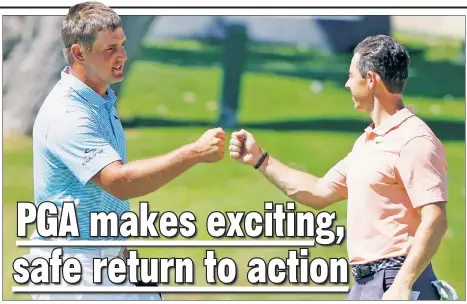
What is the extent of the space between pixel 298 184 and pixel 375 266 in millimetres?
751

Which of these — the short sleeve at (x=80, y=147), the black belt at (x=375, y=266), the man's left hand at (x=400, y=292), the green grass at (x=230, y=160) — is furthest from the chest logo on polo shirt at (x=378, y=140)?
the green grass at (x=230, y=160)

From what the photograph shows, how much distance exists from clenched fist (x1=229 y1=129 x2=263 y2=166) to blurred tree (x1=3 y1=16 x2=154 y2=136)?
5.35m

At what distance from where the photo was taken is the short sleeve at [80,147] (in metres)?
4.43

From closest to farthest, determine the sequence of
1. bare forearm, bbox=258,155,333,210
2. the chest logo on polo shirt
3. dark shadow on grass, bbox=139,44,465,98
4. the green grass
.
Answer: the chest logo on polo shirt < bare forearm, bbox=258,155,333,210 < the green grass < dark shadow on grass, bbox=139,44,465,98

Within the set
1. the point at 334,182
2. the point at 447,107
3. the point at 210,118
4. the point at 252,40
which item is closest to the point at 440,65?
the point at 447,107

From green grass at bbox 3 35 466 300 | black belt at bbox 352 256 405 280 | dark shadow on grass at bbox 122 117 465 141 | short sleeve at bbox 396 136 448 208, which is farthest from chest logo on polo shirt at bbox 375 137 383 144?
dark shadow on grass at bbox 122 117 465 141

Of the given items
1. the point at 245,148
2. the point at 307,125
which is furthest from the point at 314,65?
the point at 245,148

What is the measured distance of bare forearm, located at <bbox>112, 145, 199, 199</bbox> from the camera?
4.43 meters

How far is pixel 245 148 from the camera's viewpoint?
5.13 m

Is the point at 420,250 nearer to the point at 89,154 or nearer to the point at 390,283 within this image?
the point at 390,283

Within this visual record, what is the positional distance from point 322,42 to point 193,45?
1.99m

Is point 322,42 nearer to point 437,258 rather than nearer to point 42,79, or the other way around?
point 42,79

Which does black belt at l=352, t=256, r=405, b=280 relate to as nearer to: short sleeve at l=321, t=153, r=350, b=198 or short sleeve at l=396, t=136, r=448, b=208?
short sleeve at l=396, t=136, r=448, b=208
